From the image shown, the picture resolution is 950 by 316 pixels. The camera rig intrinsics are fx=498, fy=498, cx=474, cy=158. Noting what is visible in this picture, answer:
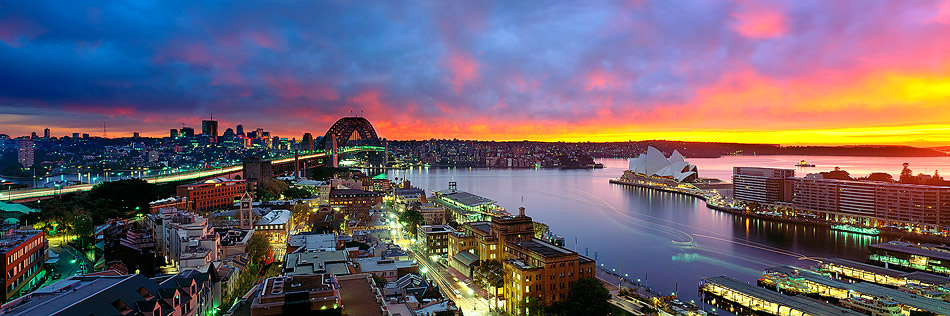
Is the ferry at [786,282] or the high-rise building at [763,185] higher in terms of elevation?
the high-rise building at [763,185]

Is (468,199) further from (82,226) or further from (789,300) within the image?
(789,300)

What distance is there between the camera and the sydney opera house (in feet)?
92.5

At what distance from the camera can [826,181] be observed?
16.6 meters

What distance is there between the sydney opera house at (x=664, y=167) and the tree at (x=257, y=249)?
24.2 m

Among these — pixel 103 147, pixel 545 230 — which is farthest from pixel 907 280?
pixel 103 147

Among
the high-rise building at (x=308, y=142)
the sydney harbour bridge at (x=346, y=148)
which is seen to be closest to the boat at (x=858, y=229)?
the sydney harbour bridge at (x=346, y=148)

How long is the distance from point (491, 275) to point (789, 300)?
4511mm

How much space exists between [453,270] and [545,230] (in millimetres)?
4290

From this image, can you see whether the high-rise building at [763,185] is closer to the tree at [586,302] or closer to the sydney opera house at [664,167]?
the sydney opera house at [664,167]

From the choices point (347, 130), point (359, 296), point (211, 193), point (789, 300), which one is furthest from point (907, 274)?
point (347, 130)

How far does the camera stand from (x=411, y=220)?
1370 cm

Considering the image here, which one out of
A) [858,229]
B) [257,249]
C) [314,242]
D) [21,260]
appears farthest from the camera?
[858,229]

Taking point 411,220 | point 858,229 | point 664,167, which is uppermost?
point 664,167

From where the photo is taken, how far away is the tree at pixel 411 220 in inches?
517
